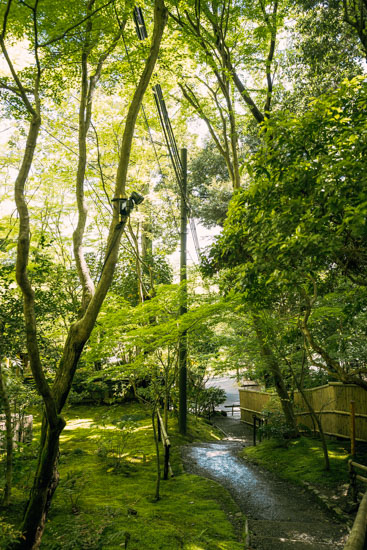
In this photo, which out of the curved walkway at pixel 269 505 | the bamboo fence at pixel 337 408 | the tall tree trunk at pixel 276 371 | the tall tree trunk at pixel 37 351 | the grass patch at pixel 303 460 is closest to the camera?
the tall tree trunk at pixel 37 351

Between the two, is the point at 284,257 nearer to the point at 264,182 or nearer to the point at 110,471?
the point at 264,182

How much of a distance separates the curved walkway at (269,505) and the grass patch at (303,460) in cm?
37

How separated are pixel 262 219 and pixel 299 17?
950cm

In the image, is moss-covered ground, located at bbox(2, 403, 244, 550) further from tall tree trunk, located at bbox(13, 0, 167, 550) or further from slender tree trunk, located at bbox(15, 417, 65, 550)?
tall tree trunk, located at bbox(13, 0, 167, 550)

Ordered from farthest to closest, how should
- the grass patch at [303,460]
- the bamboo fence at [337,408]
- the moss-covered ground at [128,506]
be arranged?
the bamboo fence at [337,408]
the grass patch at [303,460]
the moss-covered ground at [128,506]

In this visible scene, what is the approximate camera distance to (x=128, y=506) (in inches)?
235

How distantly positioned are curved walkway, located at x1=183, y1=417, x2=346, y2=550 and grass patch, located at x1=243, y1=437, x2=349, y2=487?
0.37 metres

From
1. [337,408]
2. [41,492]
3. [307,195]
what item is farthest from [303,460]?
[307,195]

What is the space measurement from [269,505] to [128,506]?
9.80ft

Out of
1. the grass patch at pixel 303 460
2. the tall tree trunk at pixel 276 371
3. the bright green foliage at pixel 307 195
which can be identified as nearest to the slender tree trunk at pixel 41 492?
the bright green foliage at pixel 307 195

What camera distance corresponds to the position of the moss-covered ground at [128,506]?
4.60 metres

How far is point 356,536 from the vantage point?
100.0 inches

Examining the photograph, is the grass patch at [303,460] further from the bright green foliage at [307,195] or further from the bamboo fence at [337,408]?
the bright green foliage at [307,195]

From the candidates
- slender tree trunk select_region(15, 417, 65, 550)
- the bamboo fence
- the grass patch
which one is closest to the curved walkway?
the grass patch
